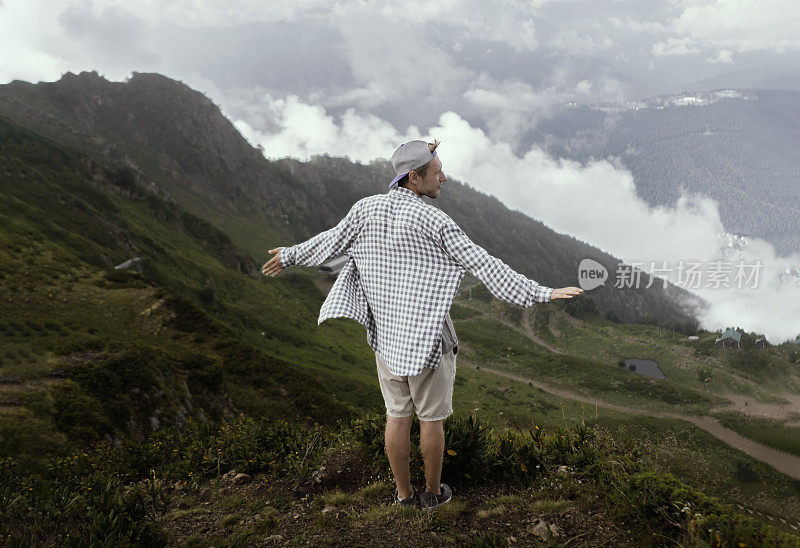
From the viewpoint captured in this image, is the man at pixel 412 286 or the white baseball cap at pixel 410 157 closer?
the man at pixel 412 286

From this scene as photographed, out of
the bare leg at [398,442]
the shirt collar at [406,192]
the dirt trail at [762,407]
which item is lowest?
the dirt trail at [762,407]

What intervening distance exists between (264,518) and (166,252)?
7030 centimetres

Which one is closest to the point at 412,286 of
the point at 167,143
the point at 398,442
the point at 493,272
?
the point at 493,272

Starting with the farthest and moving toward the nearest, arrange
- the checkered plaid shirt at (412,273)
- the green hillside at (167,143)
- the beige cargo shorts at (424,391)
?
the green hillside at (167,143)
the beige cargo shorts at (424,391)
the checkered plaid shirt at (412,273)

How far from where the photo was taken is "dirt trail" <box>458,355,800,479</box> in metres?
63.1

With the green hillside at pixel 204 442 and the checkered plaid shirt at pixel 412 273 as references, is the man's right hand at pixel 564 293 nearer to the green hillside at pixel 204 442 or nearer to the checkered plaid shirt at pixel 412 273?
the checkered plaid shirt at pixel 412 273

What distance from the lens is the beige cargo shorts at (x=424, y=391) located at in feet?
12.7

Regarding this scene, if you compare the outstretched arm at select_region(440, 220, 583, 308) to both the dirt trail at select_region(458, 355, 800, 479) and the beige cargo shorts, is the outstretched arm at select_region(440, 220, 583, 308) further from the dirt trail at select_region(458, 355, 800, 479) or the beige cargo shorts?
the dirt trail at select_region(458, 355, 800, 479)

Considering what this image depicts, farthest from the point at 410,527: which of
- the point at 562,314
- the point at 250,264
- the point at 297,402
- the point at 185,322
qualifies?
the point at 562,314

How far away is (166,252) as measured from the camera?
65938 mm

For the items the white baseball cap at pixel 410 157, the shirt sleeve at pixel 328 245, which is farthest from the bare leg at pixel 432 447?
the white baseball cap at pixel 410 157

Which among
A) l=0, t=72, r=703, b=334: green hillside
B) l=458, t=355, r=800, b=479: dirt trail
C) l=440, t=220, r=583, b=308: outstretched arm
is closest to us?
l=440, t=220, r=583, b=308: outstretched arm

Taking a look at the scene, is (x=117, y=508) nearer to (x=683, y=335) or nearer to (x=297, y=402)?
(x=297, y=402)

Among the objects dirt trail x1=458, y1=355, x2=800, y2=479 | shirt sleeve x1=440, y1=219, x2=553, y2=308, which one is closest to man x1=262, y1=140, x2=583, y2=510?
shirt sleeve x1=440, y1=219, x2=553, y2=308
